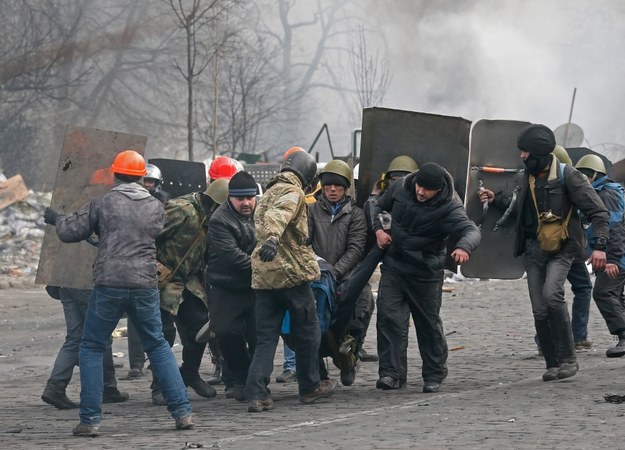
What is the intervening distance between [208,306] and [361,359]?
2.50 m

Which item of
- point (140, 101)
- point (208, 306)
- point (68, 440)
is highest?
point (140, 101)

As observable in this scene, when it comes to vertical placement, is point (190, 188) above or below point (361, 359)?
above

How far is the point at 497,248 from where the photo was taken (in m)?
10.8

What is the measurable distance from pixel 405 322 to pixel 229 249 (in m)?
1.34

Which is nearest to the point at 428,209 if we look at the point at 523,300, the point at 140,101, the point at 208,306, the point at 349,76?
the point at 208,306

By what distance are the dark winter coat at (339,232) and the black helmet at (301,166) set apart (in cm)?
57

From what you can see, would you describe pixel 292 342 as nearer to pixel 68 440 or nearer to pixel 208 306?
pixel 208 306

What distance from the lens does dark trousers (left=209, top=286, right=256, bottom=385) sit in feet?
30.7

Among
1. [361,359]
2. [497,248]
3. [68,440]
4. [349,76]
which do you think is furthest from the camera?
[349,76]

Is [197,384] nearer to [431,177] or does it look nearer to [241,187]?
[241,187]

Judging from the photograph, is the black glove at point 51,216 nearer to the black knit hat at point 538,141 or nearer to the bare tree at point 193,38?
the black knit hat at point 538,141

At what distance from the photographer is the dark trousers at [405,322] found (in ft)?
31.3

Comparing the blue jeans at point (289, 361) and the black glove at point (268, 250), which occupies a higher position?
the black glove at point (268, 250)

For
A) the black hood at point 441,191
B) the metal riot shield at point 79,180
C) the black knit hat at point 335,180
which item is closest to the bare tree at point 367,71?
the metal riot shield at point 79,180
